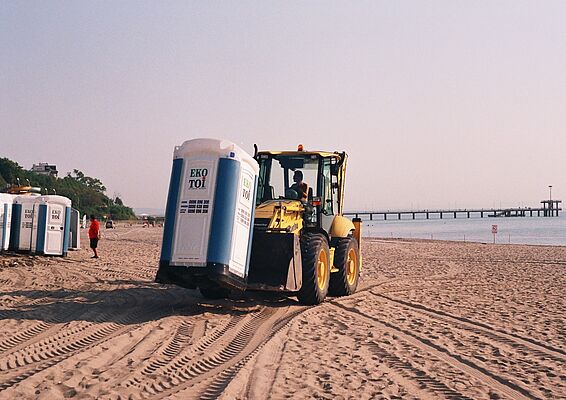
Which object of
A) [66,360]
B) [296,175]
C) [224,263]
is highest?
[296,175]

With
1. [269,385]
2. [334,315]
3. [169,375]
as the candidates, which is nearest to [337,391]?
[269,385]

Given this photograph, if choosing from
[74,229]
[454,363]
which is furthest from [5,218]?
[454,363]

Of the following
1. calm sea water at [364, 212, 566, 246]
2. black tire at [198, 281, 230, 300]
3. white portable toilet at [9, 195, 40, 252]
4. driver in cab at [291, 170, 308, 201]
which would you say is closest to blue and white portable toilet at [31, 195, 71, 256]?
white portable toilet at [9, 195, 40, 252]

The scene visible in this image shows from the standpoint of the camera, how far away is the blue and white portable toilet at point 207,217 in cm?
866

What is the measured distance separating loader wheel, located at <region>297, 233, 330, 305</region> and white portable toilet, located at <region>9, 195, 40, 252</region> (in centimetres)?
1444

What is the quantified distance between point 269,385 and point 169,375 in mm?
1045

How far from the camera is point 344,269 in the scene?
11.6 metres

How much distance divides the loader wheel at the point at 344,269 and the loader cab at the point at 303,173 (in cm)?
51

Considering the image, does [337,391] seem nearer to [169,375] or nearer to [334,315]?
[169,375]

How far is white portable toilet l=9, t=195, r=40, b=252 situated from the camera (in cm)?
2145

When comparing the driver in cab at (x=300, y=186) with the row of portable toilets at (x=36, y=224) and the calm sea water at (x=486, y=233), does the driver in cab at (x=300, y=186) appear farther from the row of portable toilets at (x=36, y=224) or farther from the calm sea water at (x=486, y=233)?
the calm sea water at (x=486, y=233)

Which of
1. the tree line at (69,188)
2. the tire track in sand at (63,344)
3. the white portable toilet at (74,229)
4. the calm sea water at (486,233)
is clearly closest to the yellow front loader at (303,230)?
the tire track in sand at (63,344)

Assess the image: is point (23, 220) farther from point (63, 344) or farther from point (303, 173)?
point (63, 344)

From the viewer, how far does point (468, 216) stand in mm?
182375
